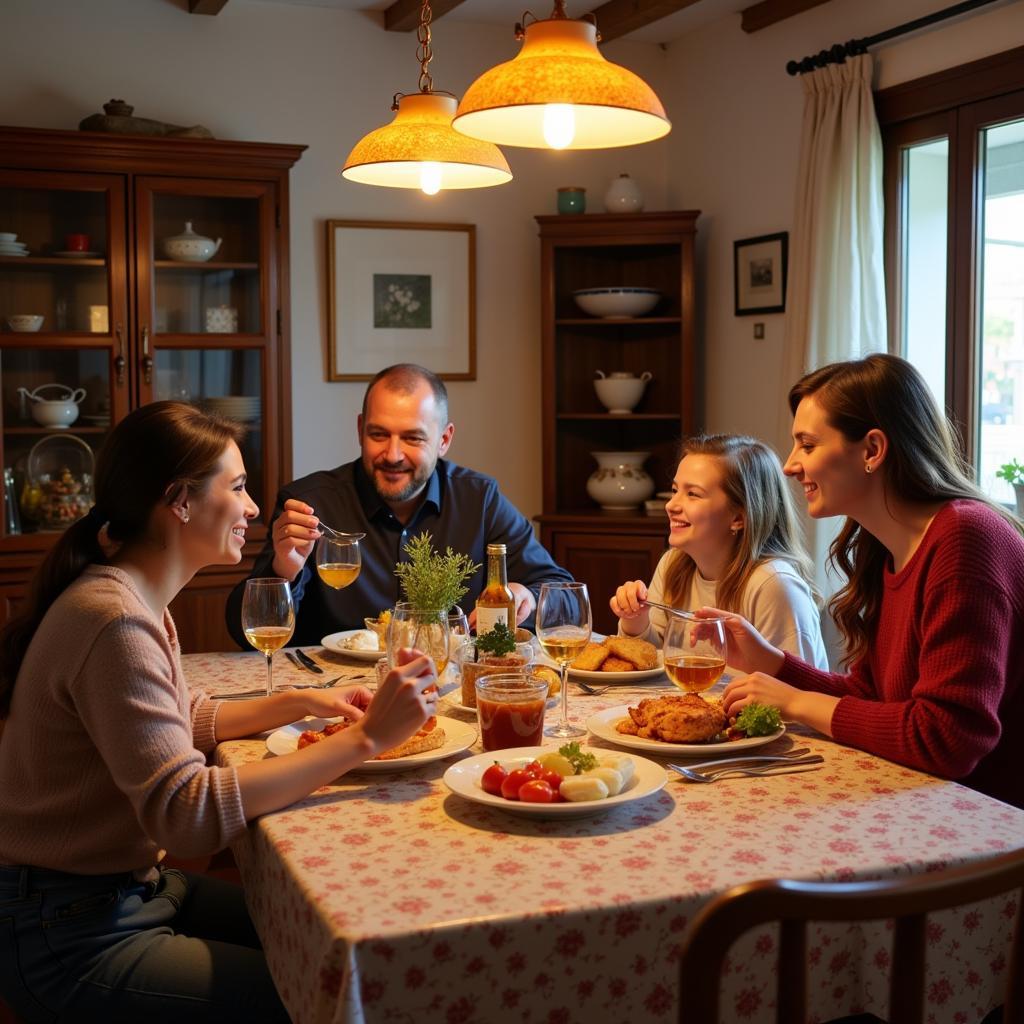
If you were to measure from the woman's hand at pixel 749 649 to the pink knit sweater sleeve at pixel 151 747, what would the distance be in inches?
34.6

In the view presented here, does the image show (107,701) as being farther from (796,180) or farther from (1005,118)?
(796,180)

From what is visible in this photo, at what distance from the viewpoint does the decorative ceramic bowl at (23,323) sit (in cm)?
407

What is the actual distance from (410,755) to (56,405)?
9.67ft

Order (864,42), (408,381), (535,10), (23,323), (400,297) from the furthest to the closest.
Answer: (400,297) → (535,10) → (23,323) → (864,42) → (408,381)

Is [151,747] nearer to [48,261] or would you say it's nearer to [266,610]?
[266,610]

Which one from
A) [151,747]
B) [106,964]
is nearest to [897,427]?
[151,747]

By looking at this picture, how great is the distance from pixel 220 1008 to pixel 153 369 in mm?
3025

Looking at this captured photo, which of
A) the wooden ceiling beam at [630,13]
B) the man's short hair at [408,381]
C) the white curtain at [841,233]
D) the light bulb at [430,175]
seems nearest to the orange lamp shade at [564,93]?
the light bulb at [430,175]

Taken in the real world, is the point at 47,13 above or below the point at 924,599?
above

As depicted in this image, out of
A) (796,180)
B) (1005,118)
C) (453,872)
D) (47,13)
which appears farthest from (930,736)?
(47,13)

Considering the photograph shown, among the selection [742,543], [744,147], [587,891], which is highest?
[744,147]

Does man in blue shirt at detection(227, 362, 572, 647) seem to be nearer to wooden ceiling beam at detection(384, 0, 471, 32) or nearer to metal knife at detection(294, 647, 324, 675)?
metal knife at detection(294, 647, 324, 675)

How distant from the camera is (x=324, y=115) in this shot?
4.71m

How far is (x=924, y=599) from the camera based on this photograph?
1761 mm
